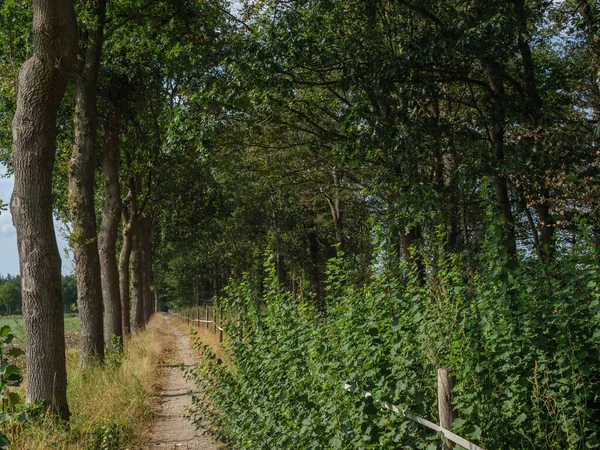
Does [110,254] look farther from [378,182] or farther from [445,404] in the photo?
[445,404]

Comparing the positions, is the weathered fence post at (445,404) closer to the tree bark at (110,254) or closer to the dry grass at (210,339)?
the dry grass at (210,339)

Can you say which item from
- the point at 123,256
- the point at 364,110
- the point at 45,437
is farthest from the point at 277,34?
the point at 123,256

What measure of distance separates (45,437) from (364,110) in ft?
29.1

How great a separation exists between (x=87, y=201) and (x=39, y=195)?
496cm

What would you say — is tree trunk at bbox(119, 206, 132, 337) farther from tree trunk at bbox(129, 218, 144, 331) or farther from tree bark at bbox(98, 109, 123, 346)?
tree bark at bbox(98, 109, 123, 346)

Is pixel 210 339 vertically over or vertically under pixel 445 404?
under

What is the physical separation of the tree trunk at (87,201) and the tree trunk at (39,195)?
463 centimetres

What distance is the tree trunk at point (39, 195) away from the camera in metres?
8.51

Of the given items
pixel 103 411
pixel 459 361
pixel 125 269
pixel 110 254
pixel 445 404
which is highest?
pixel 110 254

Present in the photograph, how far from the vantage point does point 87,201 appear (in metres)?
13.4

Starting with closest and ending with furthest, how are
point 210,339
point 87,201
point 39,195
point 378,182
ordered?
1. point 39,195
2. point 87,201
3. point 378,182
4. point 210,339

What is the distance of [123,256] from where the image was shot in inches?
956

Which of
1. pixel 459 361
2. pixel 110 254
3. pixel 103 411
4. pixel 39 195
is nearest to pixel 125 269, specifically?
pixel 110 254

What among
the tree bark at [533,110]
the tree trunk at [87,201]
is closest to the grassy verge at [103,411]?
the tree trunk at [87,201]
